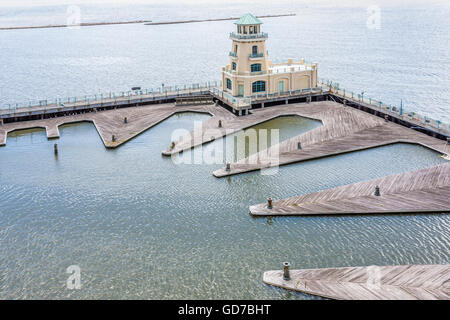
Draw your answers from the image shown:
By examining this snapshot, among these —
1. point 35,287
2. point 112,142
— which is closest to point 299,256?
point 35,287

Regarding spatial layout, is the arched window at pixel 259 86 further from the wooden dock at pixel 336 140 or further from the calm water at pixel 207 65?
the calm water at pixel 207 65

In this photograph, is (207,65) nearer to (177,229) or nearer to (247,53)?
(247,53)

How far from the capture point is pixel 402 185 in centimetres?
3919

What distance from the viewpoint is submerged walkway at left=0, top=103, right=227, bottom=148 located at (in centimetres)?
5684

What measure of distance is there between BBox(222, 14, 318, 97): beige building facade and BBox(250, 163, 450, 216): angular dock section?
32033 millimetres

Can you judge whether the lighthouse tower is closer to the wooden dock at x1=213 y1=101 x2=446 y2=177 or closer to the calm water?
the wooden dock at x1=213 y1=101 x2=446 y2=177

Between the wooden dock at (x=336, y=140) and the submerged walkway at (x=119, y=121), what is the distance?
11.9 meters

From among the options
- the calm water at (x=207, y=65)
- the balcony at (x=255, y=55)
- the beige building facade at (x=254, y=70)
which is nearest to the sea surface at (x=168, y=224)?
the beige building facade at (x=254, y=70)

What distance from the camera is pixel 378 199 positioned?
122ft

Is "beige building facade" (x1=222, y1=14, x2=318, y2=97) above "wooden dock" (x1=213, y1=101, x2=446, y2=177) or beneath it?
above

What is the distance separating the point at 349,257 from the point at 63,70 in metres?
115

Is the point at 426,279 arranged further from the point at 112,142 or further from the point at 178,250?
the point at 112,142

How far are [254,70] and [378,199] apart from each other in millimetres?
37181

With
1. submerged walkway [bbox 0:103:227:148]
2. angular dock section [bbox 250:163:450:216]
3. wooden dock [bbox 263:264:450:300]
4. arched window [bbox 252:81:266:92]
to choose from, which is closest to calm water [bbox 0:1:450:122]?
submerged walkway [bbox 0:103:227:148]
